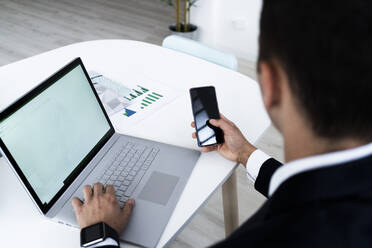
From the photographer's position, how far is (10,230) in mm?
925

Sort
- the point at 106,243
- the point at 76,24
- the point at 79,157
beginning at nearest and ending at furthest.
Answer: the point at 106,243 → the point at 79,157 → the point at 76,24

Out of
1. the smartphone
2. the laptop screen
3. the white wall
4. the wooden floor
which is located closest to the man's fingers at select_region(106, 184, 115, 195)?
the laptop screen

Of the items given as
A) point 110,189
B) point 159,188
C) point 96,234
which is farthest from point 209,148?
point 96,234

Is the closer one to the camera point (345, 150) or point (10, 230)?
point (345, 150)

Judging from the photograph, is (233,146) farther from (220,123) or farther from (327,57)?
(327,57)

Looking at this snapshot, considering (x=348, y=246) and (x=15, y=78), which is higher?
(x=348, y=246)

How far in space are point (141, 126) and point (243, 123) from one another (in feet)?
1.21

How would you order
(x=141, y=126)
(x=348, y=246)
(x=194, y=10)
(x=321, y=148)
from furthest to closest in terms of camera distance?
(x=194, y=10) < (x=141, y=126) < (x=321, y=148) < (x=348, y=246)

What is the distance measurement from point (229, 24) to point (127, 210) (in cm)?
276

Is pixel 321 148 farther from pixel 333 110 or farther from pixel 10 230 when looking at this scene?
pixel 10 230

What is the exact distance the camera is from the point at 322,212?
21.4 inches

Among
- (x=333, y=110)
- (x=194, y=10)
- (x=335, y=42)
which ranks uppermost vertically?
(x=335, y=42)

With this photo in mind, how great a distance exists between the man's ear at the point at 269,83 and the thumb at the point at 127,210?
0.48 meters

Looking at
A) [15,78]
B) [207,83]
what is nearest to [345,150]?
[207,83]
